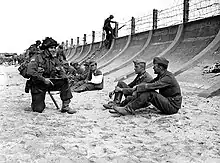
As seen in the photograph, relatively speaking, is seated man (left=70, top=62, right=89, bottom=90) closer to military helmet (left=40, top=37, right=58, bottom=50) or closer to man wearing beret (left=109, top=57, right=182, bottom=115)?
military helmet (left=40, top=37, right=58, bottom=50)

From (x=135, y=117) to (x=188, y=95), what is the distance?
2173mm

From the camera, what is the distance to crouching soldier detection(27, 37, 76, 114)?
16.0 ft

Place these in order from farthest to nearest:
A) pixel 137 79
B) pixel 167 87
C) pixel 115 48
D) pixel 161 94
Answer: pixel 115 48 → pixel 137 79 → pixel 161 94 → pixel 167 87

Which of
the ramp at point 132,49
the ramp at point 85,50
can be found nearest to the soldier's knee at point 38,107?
the ramp at point 132,49

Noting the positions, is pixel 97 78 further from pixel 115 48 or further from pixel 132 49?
pixel 115 48

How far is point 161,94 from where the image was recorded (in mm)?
4664

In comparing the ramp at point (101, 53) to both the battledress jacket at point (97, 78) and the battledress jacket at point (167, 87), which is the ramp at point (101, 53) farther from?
the battledress jacket at point (167, 87)

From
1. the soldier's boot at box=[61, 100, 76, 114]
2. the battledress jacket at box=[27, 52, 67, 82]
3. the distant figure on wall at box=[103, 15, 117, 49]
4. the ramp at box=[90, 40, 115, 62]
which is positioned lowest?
the soldier's boot at box=[61, 100, 76, 114]

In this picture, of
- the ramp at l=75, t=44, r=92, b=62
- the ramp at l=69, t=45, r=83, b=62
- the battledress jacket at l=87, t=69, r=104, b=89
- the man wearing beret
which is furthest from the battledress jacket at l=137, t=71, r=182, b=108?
the ramp at l=69, t=45, r=83, b=62

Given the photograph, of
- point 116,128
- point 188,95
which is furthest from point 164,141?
point 188,95

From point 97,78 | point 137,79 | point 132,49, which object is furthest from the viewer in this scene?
point 132,49

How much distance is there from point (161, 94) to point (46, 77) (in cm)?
221

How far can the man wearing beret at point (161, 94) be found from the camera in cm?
441

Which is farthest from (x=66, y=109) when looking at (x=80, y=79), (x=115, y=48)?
(x=115, y=48)
